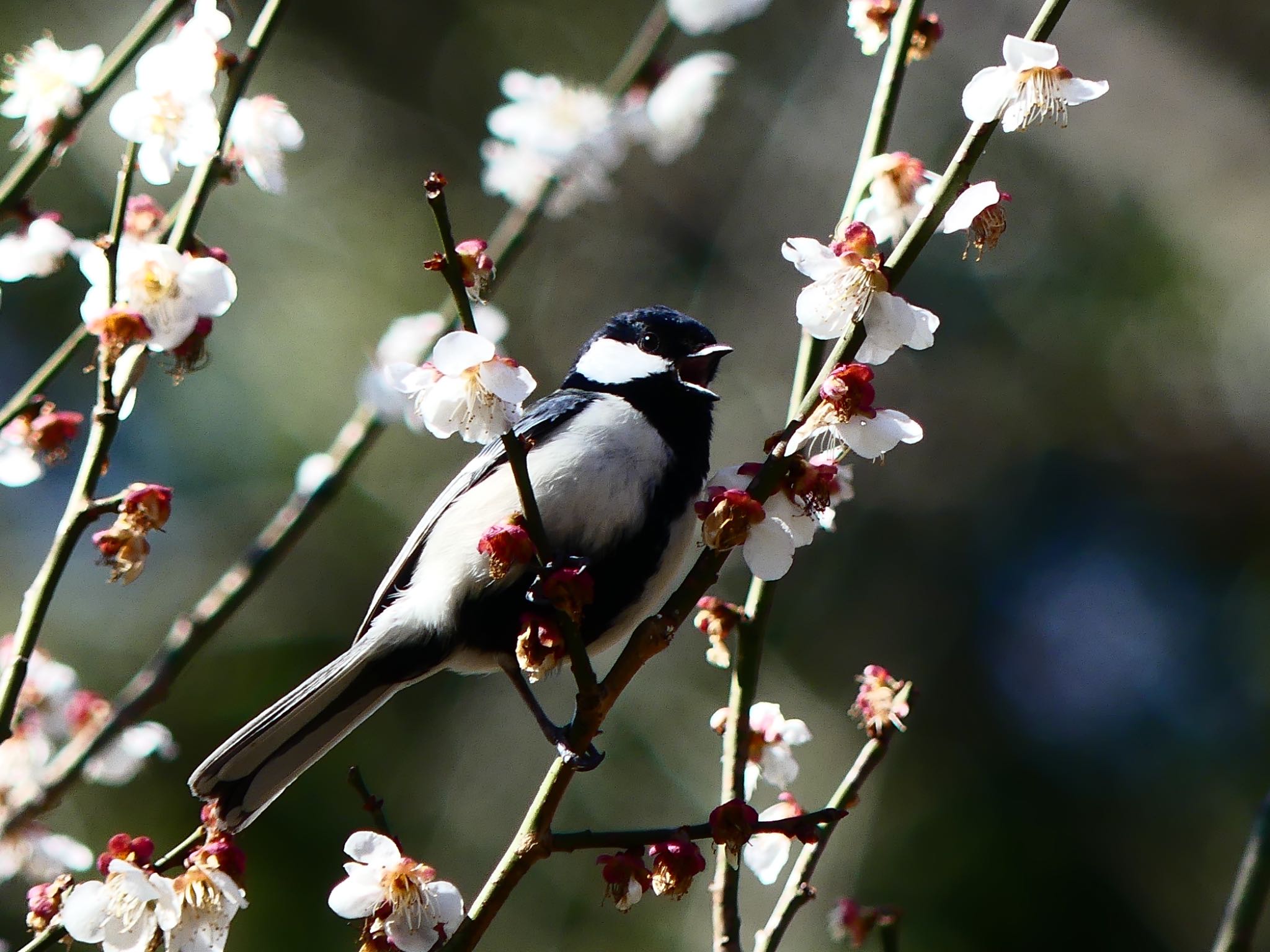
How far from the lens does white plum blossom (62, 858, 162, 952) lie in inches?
54.2

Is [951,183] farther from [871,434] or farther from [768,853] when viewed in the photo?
[768,853]

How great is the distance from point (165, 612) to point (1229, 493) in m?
4.48

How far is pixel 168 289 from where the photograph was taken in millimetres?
1514

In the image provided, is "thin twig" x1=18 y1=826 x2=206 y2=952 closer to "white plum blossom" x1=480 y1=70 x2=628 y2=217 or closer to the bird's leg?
the bird's leg

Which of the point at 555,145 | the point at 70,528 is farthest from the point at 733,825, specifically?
the point at 555,145

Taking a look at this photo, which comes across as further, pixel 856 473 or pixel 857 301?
pixel 856 473

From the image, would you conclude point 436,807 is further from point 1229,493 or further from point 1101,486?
point 1229,493

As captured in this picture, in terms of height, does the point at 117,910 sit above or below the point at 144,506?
below

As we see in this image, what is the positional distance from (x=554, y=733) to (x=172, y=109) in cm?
95

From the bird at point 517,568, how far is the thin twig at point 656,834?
54cm

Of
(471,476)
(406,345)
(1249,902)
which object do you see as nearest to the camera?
(1249,902)

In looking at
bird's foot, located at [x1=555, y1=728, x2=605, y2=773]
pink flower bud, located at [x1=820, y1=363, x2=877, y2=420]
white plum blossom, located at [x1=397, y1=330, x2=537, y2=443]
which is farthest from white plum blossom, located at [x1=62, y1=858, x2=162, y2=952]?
pink flower bud, located at [x1=820, y1=363, x2=877, y2=420]

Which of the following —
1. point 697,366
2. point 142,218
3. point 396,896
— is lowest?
point 396,896

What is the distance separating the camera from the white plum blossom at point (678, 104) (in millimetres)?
2838
